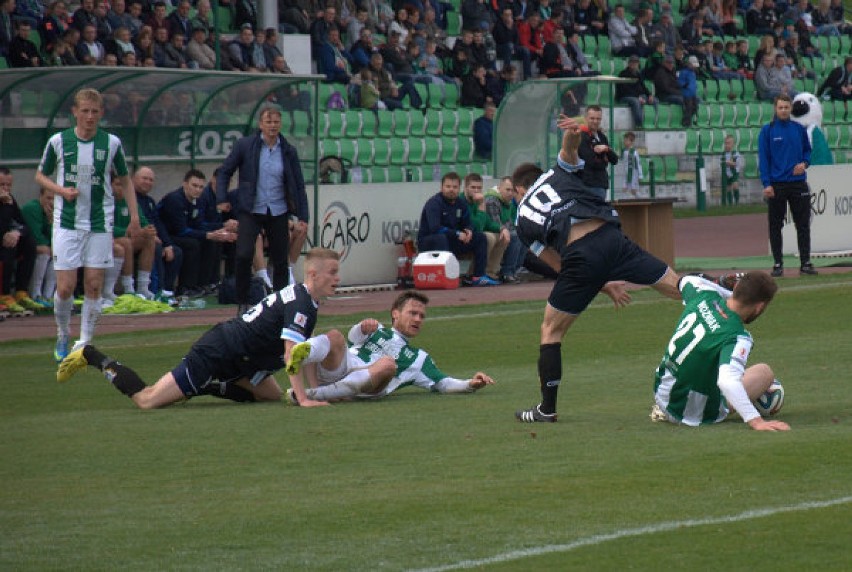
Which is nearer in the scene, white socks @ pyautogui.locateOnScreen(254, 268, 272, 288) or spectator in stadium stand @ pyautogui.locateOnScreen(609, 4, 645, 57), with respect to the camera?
white socks @ pyautogui.locateOnScreen(254, 268, 272, 288)

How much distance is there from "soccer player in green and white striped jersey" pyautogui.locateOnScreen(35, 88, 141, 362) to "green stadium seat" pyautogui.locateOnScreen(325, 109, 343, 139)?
51.3 ft

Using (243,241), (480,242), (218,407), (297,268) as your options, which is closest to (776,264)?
(480,242)

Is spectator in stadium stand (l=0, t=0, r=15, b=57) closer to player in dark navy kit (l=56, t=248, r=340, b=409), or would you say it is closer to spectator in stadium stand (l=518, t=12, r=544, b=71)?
spectator in stadium stand (l=518, t=12, r=544, b=71)

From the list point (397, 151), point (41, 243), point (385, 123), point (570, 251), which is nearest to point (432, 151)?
point (397, 151)

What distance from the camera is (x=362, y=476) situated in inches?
308

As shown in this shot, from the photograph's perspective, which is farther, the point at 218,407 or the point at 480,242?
the point at 480,242

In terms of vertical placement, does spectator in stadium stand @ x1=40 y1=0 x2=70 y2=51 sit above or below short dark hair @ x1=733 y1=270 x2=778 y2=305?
above

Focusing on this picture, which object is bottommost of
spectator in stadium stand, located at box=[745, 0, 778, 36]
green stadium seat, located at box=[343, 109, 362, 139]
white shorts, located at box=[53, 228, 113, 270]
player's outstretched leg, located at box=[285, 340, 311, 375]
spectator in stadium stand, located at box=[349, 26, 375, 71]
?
player's outstretched leg, located at box=[285, 340, 311, 375]

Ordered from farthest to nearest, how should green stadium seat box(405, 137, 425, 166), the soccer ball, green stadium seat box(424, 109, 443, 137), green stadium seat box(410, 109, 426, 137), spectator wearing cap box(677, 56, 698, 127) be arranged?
spectator wearing cap box(677, 56, 698, 127) → green stadium seat box(424, 109, 443, 137) → green stadium seat box(410, 109, 426, 137) → green stadium seat box(405, 137, 425, 166) → the soccer ball

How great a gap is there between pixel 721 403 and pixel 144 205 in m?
11.7

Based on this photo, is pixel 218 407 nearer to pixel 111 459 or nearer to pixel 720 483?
pixel 111 459

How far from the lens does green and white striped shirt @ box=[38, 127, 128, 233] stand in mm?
13266

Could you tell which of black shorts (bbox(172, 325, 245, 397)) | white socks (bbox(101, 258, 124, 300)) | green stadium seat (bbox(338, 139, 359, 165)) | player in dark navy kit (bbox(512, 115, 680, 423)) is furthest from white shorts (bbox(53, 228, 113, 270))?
green stadium seat (bbox(338, 139, 359, 165))

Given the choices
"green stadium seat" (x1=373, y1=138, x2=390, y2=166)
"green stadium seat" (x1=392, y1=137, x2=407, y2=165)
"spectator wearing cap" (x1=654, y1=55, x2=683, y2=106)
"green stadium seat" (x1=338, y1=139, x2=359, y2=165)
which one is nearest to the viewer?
"green stadium seat" (x1=338, y1=139, x2=359, y2=165)
